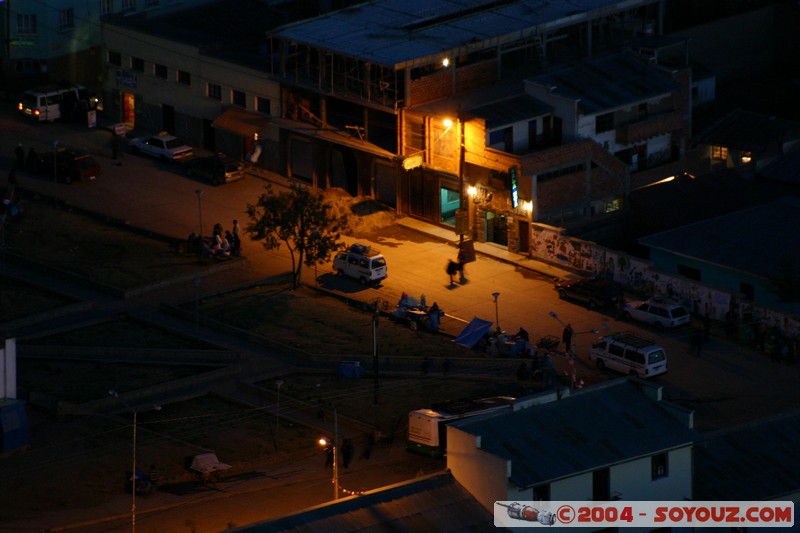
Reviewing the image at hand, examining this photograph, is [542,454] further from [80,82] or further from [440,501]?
[80,82]

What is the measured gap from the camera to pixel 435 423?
81.8 metres

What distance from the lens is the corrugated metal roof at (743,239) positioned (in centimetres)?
9988

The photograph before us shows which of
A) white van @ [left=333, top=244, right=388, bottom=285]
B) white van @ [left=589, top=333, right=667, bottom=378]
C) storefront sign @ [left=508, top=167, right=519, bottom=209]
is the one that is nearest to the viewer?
white van @ [left=589, top=333, right=667, bottom=378]

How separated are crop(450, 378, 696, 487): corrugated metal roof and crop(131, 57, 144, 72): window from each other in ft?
177

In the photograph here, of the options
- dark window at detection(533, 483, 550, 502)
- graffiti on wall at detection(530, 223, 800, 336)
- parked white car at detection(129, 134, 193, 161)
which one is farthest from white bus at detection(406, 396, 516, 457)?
parked white car at detection(129, 134, 193, 161)

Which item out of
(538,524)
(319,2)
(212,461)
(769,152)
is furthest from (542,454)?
(319,2)

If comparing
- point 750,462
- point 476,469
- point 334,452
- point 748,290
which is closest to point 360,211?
point 748,290

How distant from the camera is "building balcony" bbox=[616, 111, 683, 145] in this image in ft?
367

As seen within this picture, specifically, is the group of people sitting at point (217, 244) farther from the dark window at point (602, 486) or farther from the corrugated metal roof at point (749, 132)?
the dark window at point (602, 486)

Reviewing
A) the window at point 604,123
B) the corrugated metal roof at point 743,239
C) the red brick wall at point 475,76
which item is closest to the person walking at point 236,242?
the red brick wall at point 475,76

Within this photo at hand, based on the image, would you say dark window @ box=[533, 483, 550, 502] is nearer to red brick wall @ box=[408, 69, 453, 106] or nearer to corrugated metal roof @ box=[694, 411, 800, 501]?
corrugated metal roof @ box=[694, 411, 800, 501]

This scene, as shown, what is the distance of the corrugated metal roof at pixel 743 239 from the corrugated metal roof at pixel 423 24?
16.8m

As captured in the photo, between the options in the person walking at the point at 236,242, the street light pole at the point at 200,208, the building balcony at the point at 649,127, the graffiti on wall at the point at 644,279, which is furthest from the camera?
the building balcony at the point at 649,127

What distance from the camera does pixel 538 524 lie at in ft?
233
